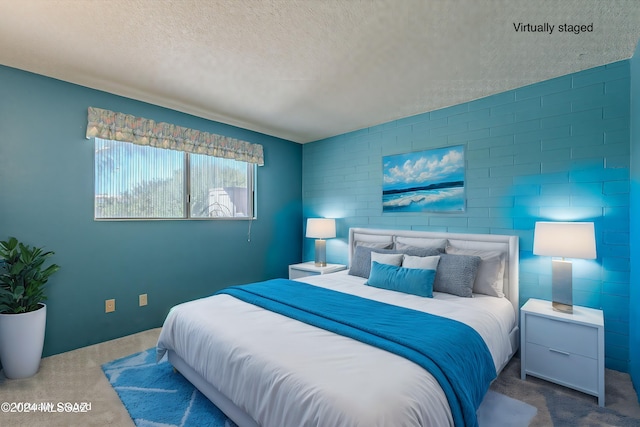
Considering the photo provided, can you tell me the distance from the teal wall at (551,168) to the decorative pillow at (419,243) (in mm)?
217

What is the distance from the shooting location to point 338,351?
1.57m

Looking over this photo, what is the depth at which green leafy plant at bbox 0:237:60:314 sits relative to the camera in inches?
88.3

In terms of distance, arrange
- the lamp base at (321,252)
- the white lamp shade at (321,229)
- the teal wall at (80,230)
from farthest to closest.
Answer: the lamp base at (321,252) < the white lamp shade at (321,229) < the teal wall at (80,230)

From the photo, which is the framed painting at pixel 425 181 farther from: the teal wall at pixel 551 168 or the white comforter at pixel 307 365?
the white comforter at pixel 307 365

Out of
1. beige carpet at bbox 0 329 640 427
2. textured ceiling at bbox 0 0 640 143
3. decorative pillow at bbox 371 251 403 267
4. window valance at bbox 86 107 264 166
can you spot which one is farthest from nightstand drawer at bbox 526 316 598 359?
window valance at bbox 86 107 264 166

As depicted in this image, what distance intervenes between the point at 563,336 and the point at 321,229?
277cm

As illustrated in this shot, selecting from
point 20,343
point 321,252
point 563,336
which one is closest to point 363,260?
point 321,252

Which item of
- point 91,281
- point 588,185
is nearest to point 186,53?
point 91,281

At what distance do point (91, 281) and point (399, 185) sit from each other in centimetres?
351

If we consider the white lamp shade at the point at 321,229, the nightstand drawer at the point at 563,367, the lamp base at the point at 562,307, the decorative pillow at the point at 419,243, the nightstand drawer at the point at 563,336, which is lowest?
the nightstand drawer at the point at 563,367

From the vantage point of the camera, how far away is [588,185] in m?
2.46

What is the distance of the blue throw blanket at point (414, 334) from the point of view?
4.64 feet

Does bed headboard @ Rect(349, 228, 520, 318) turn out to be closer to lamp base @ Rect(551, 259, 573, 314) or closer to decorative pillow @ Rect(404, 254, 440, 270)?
lamp base @ Rect(551, 259, 573, 314)

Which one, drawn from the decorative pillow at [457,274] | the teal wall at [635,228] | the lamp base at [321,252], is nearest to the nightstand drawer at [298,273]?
the lamp base at [321,252]
